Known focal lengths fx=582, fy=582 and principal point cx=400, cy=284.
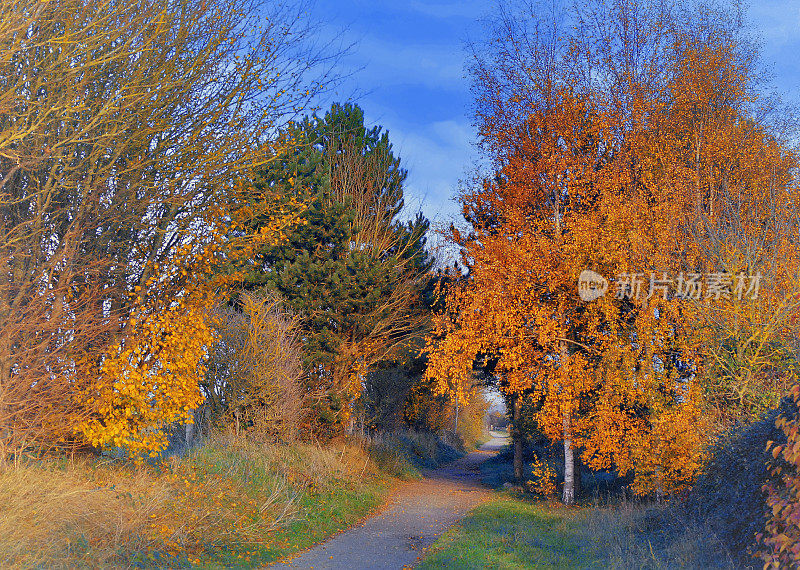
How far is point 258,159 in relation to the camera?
10625 millimetres

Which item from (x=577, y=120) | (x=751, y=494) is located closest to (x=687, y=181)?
(x=577, y=120)

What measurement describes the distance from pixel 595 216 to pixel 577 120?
373 cm

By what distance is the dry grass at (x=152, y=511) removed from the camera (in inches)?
264

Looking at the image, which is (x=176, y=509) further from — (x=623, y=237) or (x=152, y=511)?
(x=623, y=237)

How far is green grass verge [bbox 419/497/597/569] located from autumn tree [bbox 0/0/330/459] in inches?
203

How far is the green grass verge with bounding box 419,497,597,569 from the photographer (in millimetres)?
9156

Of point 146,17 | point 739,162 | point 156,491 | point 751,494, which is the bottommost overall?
point 156,491

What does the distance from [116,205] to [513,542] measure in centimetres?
917

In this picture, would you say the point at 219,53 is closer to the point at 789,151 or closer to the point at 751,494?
the point at 751,494

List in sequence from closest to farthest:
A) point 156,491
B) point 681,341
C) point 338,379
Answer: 1. point 156,491
2. point 681,341
3. point 338,379

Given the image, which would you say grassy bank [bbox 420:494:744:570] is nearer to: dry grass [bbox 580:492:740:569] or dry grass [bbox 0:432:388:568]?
dry grass [bbox 580:492:740:569]

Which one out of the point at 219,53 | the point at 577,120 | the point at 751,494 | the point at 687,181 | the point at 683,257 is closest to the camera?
the point at 751,494

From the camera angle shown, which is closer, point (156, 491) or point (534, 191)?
point (156, 491)

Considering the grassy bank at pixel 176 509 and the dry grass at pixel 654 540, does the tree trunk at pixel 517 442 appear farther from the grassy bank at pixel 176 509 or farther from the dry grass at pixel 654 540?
the dry grass at pixel 654 540
